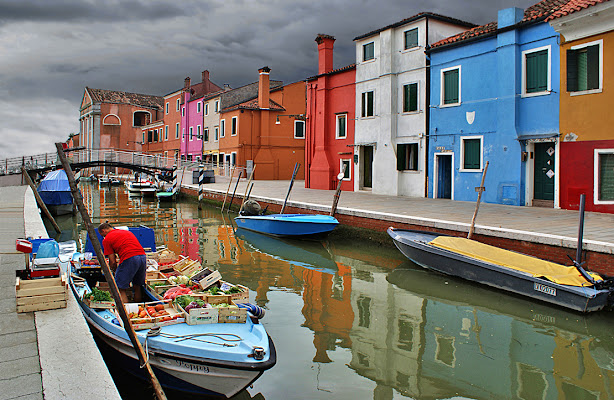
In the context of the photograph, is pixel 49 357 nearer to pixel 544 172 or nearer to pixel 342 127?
pixel 544 172

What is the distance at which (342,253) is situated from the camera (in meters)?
13.5

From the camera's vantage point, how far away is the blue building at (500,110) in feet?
49.9

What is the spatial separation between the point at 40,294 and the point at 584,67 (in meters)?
14.7

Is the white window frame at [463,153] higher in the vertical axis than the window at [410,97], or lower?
lower

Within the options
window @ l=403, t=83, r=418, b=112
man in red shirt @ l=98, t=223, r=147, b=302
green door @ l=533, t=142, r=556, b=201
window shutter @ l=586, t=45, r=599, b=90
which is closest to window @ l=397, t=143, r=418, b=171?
window @ l=403, t=83, r=418, b=112

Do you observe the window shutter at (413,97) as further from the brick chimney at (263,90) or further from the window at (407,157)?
the brick chimney at (263,90)

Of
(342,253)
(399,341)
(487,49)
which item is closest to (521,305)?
(399,341)

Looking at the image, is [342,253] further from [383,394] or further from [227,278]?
[383,394]

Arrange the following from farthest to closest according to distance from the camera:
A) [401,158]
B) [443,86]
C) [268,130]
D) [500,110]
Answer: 1. [268,130]
2. [401,158]
3. [443,86]
4. [500,110]

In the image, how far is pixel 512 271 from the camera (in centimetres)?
870

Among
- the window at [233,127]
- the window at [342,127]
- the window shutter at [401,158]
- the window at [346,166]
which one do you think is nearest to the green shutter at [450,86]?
the window shutter at [401,158]

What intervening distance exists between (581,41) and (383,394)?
1307 centimetres

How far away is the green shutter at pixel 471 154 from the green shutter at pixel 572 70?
3.91 meters

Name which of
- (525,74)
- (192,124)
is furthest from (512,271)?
(192,124)
